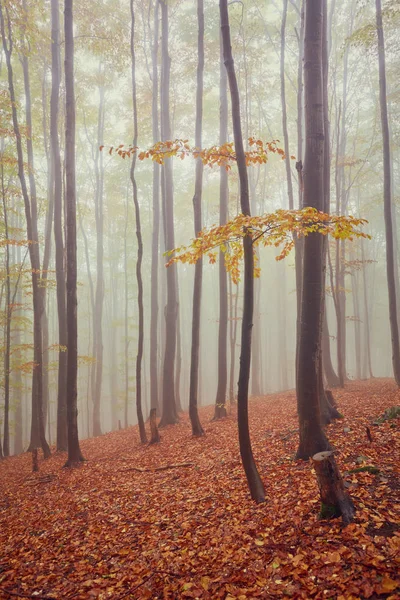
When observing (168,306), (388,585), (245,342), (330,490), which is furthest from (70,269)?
(388,585)

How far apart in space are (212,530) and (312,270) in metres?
3.94

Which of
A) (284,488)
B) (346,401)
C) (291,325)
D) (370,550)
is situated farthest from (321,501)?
(291,325)

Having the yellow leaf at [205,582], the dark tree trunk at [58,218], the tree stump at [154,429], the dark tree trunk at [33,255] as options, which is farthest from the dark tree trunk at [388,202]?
the dark tree trunk at [33,255]

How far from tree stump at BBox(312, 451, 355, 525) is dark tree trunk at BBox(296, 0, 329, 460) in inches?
59.0

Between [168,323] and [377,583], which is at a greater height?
[168,323]

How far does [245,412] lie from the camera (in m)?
4.55

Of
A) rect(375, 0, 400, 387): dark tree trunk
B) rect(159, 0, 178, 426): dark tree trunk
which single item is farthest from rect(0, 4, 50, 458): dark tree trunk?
rect(375, 0, 400, 387): dark tree trunk

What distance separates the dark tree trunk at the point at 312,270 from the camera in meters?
5.29

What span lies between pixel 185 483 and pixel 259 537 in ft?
8.46

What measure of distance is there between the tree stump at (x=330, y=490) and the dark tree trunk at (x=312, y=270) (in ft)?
4.91

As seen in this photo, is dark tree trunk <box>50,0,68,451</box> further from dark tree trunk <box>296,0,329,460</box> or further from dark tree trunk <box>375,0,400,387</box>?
dark tree trunk <box>375,0,400,387</box>

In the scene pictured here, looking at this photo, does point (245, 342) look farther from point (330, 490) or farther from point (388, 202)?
point (388, 202)

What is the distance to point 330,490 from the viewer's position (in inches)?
148

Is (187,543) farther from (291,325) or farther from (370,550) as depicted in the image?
(291,325)
